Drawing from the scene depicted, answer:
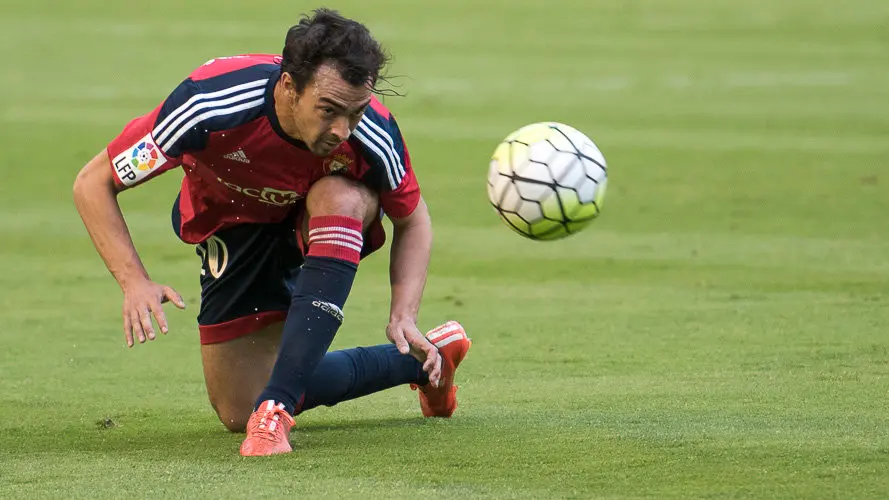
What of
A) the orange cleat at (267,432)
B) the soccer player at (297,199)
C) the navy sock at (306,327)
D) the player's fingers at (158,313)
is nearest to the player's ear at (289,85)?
the soccer player at (297,199)

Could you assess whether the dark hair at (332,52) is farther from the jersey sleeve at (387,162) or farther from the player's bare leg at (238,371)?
the player's bare leg at (238,371)

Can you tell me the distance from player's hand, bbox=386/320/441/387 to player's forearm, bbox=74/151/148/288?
0.88 metres

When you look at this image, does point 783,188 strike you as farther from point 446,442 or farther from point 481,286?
point 446,442

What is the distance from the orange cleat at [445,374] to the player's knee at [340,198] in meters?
0.68

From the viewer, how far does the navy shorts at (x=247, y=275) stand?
210 inches

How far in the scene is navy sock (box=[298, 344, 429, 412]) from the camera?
16.8 ft

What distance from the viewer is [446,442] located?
15.3ft

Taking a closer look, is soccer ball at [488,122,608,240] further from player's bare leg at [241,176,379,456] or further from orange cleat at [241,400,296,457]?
orange cleat at [241,400,296,457]

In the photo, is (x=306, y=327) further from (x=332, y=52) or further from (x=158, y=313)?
(x=332, y=52)

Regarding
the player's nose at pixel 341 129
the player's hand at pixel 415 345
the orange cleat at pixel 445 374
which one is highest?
the player's nose at pixel 341 129

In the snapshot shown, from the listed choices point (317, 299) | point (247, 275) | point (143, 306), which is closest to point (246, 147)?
point (317, 299)

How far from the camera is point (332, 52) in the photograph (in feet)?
14.6

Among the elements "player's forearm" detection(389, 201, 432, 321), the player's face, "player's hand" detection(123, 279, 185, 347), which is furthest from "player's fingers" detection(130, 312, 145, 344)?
"player's forearm" detection(389, 201, 432, 321)

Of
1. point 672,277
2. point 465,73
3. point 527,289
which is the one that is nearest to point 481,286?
point 527,289
